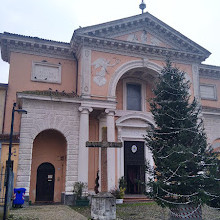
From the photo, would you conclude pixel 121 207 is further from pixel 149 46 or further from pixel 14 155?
pixel 149 46

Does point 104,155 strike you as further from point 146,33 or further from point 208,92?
point 208,92

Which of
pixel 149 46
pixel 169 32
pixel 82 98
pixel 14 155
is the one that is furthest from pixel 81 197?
pixel 169 32

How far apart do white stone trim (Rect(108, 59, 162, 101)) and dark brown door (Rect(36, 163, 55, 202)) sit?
6.37m

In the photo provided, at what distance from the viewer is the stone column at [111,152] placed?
16500mm

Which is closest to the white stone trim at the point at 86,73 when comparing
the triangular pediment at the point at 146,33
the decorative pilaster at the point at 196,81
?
the triangular pediment at the point at 146,33

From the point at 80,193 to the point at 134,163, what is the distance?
5.24 metres

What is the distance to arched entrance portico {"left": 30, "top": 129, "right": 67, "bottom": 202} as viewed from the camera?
17.5 metres

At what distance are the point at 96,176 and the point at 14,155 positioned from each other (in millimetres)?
5604

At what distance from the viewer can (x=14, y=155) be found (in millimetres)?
15641

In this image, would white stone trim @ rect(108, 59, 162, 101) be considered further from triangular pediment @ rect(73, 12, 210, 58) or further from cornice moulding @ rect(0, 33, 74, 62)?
cornice moulding @ rect(0, 33, 74, 62)

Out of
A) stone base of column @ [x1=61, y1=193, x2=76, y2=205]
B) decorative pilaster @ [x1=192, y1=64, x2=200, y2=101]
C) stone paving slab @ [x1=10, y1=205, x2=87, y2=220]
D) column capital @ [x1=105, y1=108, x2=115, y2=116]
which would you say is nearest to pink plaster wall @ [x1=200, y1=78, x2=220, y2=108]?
decorative pilaster @ [x1=192, y1=64, x2=200, y2=101]

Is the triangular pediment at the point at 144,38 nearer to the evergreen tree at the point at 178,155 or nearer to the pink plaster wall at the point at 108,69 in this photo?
the pink plaster wall at the point at 108,69

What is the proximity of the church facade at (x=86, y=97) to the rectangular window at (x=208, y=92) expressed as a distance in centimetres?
200

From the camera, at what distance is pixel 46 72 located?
62.3 ft
